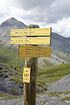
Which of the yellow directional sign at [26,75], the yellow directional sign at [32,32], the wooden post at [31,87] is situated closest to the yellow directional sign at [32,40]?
the yellow directional sign at [32,32]

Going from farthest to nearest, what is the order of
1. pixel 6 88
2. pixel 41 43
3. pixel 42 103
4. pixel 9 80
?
pixel 9 80, pixel 6 88, pixel 42 103, pixel 41 43

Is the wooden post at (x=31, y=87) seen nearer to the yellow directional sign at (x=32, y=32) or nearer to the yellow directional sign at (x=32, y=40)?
the yellow directional sign at (x=32, y=40)

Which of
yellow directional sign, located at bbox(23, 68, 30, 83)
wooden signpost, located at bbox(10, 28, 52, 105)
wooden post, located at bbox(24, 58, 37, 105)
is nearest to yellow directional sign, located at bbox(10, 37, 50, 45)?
wooden signpost, located at bbox(10, 28, 52, 105)

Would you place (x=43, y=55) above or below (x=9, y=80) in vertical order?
above

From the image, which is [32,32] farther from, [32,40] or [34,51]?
[34,51]

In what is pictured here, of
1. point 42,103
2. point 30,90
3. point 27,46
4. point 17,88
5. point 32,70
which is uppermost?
point 27,46

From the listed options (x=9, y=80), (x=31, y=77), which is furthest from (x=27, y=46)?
(x=9, y=80)

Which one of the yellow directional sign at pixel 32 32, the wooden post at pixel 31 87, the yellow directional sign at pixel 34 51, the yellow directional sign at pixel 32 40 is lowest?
the wooden post at pixel 31 87

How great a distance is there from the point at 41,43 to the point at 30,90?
10.7ft

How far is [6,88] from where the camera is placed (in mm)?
79125

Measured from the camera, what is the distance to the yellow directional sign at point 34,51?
19547 mm

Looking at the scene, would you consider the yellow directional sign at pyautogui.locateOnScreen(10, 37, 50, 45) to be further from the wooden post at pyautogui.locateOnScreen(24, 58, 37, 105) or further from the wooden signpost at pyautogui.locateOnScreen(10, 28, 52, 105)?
the wooden post at pyautogui.locateOnScreen(24, 58, 37, 105)

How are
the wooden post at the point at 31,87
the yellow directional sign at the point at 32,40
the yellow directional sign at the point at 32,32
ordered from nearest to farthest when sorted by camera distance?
1. the yellow directional sign at the point at 32,40
2. the yellow directional sign at the point at 32,32
3. the wooden post at the point at 31,87

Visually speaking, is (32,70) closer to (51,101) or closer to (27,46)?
(27,46)
